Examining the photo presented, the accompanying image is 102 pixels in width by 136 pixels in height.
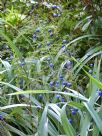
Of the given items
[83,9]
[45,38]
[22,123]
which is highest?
[83,9]

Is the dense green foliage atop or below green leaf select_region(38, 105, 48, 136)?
atop

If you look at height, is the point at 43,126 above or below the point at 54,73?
below

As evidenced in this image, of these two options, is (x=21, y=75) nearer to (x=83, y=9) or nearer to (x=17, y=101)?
(x=17, y=101)

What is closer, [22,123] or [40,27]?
[22,123]

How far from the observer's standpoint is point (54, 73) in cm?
235

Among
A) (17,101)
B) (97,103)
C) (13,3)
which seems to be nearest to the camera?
(97,103)

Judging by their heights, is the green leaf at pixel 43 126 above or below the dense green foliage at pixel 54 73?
below

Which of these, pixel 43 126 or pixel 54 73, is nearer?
pixel 43 126

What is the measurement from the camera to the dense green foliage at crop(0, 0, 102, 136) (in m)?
1.94

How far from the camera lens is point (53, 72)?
2.34 metres

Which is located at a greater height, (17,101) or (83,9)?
(83,9)

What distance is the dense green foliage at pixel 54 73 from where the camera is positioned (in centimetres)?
194

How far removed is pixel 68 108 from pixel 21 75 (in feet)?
1.21

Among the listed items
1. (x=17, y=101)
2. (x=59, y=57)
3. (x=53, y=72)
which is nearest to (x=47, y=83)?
(x=53, y=72)
